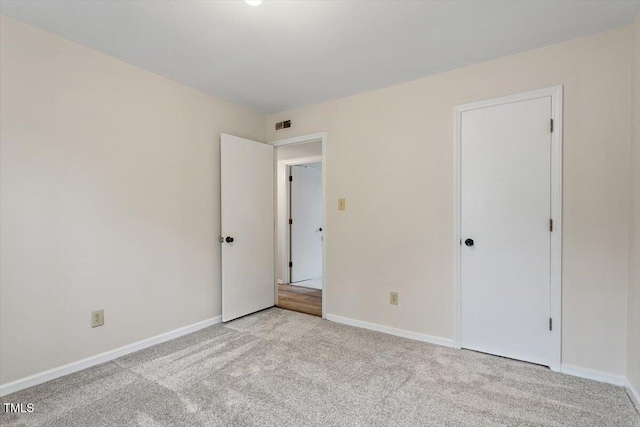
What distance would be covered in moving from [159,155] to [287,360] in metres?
2.11

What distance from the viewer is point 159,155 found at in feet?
9.22

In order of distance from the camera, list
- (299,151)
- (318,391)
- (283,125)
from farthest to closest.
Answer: (299,151) < (283,125) < (318,391)

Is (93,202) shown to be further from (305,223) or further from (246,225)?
(305,223)

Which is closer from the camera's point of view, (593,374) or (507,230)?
(593,374)

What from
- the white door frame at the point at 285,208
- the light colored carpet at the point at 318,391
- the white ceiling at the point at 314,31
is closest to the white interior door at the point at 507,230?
the light colored carpet at the point at 318,391

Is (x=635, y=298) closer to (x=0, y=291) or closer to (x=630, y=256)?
(x=630, y=256)

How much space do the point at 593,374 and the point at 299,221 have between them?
13.8 ft

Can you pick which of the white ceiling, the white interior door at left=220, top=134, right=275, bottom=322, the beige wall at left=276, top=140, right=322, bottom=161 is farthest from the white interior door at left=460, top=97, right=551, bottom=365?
the beige wall at left=276, top=140, right=322, bottom=161

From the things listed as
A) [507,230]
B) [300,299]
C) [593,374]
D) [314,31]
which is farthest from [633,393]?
[300,299]

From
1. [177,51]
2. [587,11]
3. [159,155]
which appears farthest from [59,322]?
[587,11]

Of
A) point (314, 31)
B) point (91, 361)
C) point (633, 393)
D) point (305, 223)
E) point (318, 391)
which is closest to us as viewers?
point (633, 393)

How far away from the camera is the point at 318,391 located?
202 centimetres

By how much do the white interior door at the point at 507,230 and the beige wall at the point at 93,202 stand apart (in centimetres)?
252

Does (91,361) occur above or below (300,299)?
above
